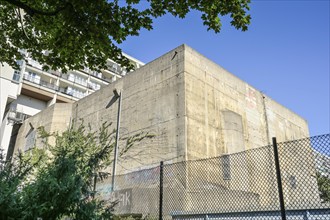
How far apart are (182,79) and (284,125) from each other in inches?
524

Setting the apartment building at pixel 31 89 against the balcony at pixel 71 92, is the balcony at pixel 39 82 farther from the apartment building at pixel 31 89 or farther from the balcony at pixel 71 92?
the balcony at pixel 71 92

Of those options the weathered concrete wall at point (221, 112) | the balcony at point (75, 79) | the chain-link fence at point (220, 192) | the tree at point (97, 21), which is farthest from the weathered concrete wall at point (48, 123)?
the tree at point (97, 21)

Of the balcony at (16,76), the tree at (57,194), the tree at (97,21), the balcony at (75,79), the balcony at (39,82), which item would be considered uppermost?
the balcony at (75,79)

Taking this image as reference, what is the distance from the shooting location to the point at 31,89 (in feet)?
136

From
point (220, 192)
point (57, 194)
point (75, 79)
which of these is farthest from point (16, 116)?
point (57, 194)

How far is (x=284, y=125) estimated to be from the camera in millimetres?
27781

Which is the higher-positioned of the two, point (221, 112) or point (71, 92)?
point (71, 92)

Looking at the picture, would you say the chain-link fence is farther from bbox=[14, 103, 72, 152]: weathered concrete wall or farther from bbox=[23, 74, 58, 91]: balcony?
bbox=[23, 74, 58, 91]: balcony

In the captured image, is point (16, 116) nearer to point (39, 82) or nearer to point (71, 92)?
point (39, 82)

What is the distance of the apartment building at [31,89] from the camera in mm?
35938

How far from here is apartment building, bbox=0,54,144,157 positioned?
1415 inches

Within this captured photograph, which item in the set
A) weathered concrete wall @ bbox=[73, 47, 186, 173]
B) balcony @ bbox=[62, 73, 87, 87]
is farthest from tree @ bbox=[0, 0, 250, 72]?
balcony @ bbox=[62, 73, 87, 87]

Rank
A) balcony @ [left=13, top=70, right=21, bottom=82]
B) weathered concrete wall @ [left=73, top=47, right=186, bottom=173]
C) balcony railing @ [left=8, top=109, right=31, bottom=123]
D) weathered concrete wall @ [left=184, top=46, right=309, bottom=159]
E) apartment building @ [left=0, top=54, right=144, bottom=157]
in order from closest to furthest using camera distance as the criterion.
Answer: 1. weathered concrete wall @ [left=73, top=47, right=186, bottom=173]
2. weathered concrete wall @ [left=184, top=46, right=309, bottom=159]
3. apartment building @ [left=0, top=54, right=144, bottom=157]
4. balcony railing @ [left=8, top=109, right=31, bottom=123]
5. balcony @ [left=13, top=70, right=21, bottom=82]

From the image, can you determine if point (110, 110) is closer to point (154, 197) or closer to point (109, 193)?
point (109, 193)
